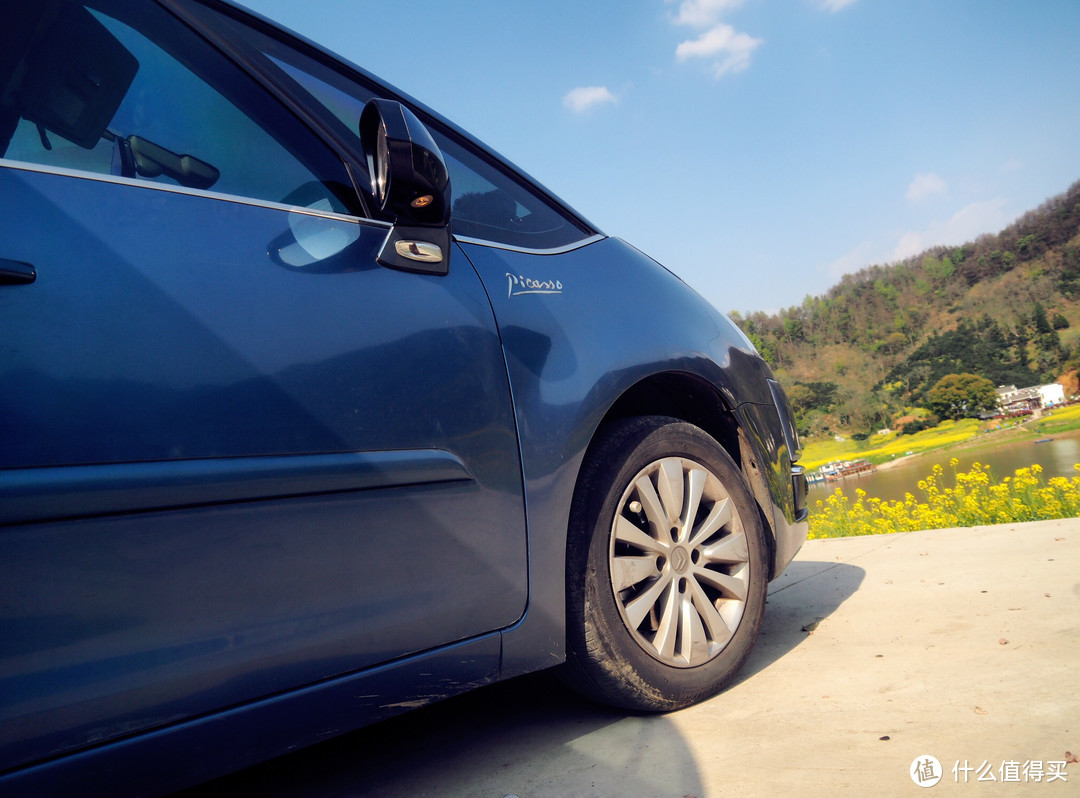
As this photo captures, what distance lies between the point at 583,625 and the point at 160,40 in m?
1.55

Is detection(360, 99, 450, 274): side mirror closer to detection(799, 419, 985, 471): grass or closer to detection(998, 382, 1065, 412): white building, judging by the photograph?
detection(799, 419, 985, 471): grass

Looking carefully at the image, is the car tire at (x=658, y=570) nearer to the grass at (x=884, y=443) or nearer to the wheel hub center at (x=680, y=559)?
the wheel hub center at (x=680, y=559)

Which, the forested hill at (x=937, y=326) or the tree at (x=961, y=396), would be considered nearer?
the tree at (x=961, y=396)

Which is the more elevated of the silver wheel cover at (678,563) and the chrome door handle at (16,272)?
the chrome door handle at (16,272)

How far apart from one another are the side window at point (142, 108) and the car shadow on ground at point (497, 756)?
129 cm

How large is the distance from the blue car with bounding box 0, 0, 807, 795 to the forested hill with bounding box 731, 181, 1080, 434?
52740 millimetres

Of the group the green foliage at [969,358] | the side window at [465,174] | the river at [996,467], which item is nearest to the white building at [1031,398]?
the green foliage at [969,358]

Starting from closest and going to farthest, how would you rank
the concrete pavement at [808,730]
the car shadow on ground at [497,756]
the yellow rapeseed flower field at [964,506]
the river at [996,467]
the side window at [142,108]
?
the side window at [142,108]
the concrete pavement at [808,730]
the car shadow on ground at [497,756]
the yellow rapeseed flower field at [964,506]
the river at [996,467]

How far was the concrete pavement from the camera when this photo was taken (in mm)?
1301

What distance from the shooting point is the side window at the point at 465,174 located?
155 cm

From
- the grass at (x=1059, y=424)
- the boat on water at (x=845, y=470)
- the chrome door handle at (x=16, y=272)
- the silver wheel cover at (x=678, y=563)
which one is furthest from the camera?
the boat on water at (x=845, y=470)

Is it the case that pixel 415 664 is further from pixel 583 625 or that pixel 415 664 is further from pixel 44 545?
pixel 44 545

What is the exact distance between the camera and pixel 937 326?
9188 cm

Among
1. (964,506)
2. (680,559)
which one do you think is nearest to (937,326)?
(964,506)
